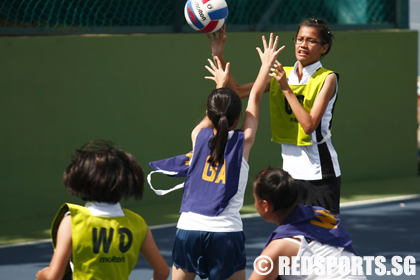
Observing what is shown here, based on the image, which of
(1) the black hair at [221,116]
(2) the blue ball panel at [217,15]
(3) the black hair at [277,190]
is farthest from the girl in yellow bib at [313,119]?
(3) the black hair at [277,190]

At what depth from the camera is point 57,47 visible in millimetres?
6754

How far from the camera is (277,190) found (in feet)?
9.22

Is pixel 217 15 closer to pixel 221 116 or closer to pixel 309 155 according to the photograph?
pixel 309 155

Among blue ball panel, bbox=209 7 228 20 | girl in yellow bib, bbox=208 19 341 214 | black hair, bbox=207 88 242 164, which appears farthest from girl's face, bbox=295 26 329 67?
black hair, bbox=207 88 242 164

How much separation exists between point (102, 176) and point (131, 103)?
183 inches

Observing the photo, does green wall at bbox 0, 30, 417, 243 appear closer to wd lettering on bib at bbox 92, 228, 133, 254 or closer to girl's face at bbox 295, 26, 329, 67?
girl's face at bbox 295, 26, 329, 67

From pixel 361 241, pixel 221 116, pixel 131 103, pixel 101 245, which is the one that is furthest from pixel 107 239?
pixel 131 103

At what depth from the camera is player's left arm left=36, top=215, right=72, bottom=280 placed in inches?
98.3

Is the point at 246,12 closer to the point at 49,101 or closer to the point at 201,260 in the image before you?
the point at 49,101

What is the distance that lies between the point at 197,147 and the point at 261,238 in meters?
2.78

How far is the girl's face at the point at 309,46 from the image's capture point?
4168mm

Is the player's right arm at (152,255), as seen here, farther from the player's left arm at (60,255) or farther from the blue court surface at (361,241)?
the blue court surface at (361,241)

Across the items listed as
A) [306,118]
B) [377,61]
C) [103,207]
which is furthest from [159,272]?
[377,61]

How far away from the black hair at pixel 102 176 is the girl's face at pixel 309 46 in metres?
1.92
